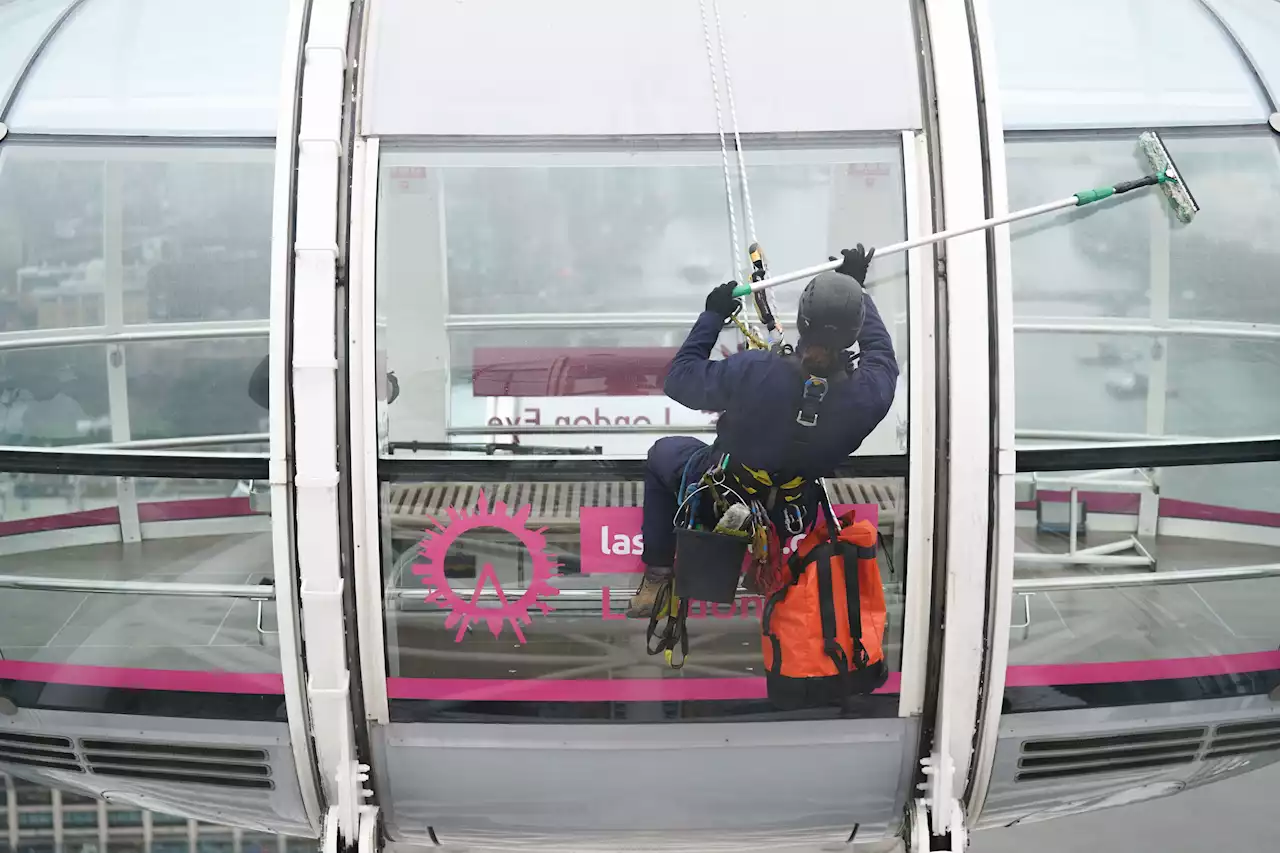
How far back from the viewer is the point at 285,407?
2.56 meters

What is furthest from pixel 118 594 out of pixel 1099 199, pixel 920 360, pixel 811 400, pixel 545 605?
pixel 1099 199

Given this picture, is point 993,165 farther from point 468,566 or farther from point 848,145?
point 468,566

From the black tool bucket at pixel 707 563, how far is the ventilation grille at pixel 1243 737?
1.59 meters

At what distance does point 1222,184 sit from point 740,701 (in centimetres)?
192

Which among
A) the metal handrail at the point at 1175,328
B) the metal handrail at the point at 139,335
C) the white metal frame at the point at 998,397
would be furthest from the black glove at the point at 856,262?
the metal handrail at the point at 139,335

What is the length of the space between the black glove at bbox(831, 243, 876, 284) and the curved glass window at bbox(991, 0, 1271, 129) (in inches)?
26.8

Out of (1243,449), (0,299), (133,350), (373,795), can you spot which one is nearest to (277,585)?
(373,795)

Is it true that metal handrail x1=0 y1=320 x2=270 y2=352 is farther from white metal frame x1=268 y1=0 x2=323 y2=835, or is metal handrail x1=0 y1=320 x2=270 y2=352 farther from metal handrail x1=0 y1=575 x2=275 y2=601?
metal handrail x1=0 y1=575 x2=275 y2=601

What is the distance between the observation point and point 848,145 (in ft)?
8.93

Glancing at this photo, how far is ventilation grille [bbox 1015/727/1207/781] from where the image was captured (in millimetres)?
2979

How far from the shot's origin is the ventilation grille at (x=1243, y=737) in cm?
308

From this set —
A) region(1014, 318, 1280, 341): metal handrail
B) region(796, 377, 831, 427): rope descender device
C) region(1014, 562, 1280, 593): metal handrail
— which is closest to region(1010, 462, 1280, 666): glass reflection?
region(1014, 562, 1280, 593): metal handrail

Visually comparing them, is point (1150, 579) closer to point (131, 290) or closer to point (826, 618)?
point (826, 618)

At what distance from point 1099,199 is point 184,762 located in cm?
281
